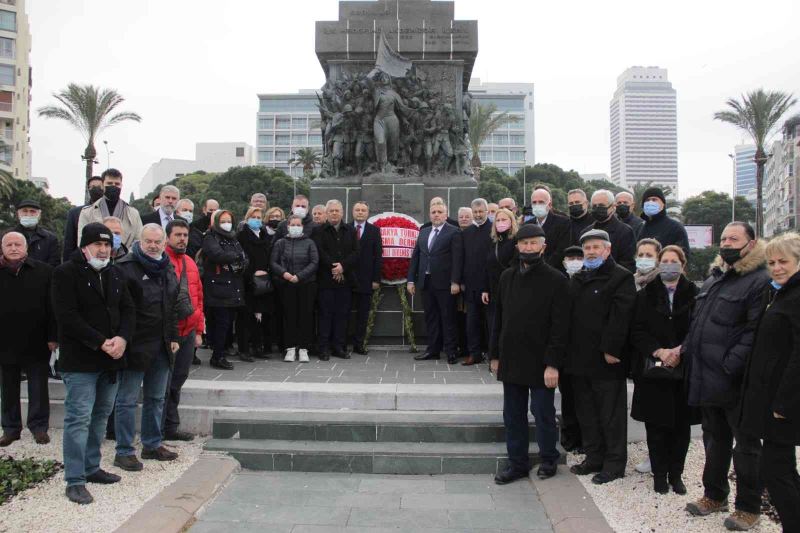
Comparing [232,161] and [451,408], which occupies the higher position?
[232,161]

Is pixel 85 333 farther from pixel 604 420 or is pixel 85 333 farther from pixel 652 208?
pixel 652 208

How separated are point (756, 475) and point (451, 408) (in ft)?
9.54

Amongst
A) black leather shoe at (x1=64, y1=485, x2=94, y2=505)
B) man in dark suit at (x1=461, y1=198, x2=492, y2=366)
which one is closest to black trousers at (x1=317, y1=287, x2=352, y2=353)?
man in dark suit at (x1=461, y1=198, x2=492, y2=366)

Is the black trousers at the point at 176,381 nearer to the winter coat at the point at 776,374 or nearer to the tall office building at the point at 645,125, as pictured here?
the winter coat at the point at 776,374

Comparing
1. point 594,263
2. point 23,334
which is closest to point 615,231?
point 594,263

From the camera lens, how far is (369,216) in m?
10.3

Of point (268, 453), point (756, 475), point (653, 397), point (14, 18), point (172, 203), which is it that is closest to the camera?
point (756, 475)

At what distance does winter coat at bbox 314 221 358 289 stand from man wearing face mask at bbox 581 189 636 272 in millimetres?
3276

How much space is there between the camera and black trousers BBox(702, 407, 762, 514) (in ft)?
14.9

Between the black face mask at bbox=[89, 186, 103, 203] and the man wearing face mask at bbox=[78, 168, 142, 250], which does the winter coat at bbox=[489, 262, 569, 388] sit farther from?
the black face mask at bbox=[89, 186, 103, 203]

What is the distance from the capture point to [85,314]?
16.8 feet

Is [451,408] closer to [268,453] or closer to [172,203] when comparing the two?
[268,453]

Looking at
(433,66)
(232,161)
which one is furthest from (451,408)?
(232,161)

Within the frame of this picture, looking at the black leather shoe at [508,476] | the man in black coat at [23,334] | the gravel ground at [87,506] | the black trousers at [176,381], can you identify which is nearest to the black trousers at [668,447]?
the black leather shoe at [508,476]
